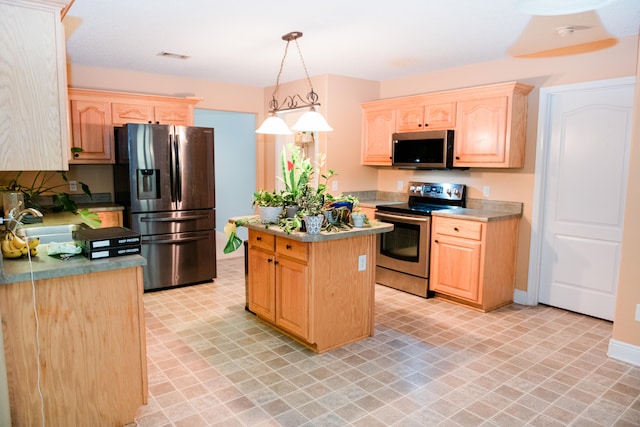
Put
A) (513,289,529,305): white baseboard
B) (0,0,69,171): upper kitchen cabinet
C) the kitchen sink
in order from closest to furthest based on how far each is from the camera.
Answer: (0,0,69,171): upper kitchen cabinet → the kitchen sink → (513,289,529,305): white baseboard

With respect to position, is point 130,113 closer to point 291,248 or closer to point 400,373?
point 291,248

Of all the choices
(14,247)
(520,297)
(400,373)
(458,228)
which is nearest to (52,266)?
(14,247)

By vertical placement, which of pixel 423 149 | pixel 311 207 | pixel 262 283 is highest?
pixel 423 149

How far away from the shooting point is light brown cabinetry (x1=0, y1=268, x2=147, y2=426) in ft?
6.40

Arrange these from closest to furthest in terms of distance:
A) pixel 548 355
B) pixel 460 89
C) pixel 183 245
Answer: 1. pixel 548 355
2. pixel 460 89
3. pixel 183 245

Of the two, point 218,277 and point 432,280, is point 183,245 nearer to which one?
point 218,277

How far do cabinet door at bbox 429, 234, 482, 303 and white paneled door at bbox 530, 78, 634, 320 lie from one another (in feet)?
2.20

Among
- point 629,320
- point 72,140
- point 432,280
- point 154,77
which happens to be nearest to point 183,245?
point 72,140

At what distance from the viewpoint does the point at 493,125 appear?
411 centimetres

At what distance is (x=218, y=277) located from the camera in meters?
5.22

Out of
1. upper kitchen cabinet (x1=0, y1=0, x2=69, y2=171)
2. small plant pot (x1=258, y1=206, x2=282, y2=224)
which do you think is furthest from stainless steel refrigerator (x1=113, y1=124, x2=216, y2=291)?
upper kitchen cabinet (x1=0, y1=0, x2=69, y2=171)

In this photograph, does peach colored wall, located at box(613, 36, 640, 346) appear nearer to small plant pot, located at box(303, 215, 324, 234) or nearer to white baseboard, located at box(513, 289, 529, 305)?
white baseboard, located at box(513, 289, 529, 305)

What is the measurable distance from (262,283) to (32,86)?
2246 millimetres

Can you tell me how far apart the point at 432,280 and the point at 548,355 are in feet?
4.59
